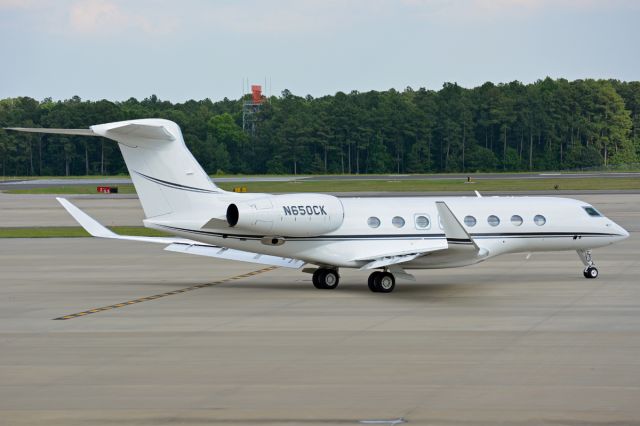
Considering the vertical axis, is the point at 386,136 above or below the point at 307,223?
above

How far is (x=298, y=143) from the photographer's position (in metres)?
140

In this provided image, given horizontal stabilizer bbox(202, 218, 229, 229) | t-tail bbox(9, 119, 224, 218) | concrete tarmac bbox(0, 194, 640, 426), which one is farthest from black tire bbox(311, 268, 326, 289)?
t-tail bbox(9, 119, 224, 218)

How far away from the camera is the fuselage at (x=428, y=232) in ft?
85.4

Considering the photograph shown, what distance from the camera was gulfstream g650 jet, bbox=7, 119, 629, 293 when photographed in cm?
2558

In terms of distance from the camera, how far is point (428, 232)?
2755cm

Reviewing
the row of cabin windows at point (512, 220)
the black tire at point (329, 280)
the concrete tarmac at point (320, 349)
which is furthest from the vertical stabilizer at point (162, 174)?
the row of cabin windows at point (512, 220)

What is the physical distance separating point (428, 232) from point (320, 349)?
9678 mm

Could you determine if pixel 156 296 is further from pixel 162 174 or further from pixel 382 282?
pixel 382 282

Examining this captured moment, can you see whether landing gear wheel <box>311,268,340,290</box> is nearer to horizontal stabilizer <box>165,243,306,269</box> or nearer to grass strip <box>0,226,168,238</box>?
horizontal stabilizer <box>165,243,306,269</box>

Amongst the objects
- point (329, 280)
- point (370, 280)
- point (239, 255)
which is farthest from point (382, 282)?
point (239, 255)

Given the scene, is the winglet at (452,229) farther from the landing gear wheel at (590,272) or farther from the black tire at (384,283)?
the landing gear wheel at (590,272)

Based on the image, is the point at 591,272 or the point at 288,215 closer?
the point at 288,215

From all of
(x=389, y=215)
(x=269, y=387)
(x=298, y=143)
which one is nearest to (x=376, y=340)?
(x=269, y=387)

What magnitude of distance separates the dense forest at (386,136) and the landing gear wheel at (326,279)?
355ft
